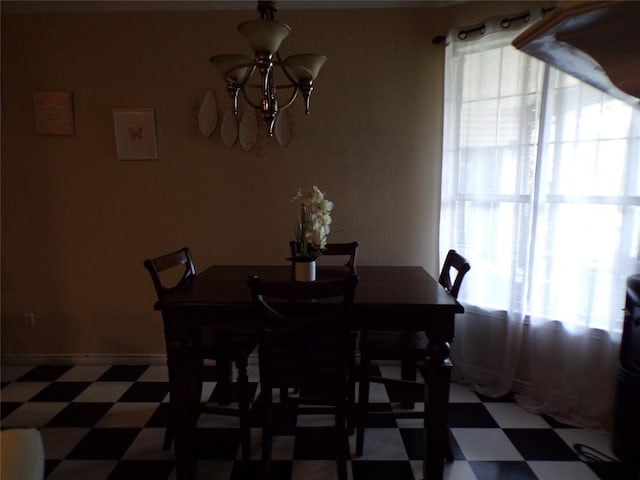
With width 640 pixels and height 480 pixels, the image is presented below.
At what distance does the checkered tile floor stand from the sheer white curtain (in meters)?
0.24

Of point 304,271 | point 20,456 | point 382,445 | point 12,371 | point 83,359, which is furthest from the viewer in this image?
point 83,359

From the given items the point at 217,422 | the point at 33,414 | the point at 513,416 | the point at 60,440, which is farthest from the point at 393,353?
the point at 33,414

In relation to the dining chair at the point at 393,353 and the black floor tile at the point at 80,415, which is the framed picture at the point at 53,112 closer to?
the black floor tile at the point at 80,415

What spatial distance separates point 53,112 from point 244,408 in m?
2.40

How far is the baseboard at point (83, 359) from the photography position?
2.83m

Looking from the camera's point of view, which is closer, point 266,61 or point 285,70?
point 266,61

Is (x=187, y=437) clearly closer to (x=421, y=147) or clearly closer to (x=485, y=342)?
(x=485, y=342)

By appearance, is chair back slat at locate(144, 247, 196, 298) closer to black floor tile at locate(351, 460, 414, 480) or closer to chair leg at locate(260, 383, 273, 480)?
chair leg at locate(260, 383, 273, 480)

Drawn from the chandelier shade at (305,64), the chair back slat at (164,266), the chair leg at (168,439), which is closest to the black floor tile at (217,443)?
the chair leg at (168,439)

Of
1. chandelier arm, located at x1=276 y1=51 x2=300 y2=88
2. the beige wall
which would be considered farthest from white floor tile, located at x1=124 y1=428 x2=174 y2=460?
chandelier arm, located at x1=276 y1=51 x2=300 y2=88

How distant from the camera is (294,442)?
6.39 feet

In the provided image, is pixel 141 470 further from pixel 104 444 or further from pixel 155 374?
pixel 155 374

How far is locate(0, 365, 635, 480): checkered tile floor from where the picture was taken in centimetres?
175

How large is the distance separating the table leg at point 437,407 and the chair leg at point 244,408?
83cm
